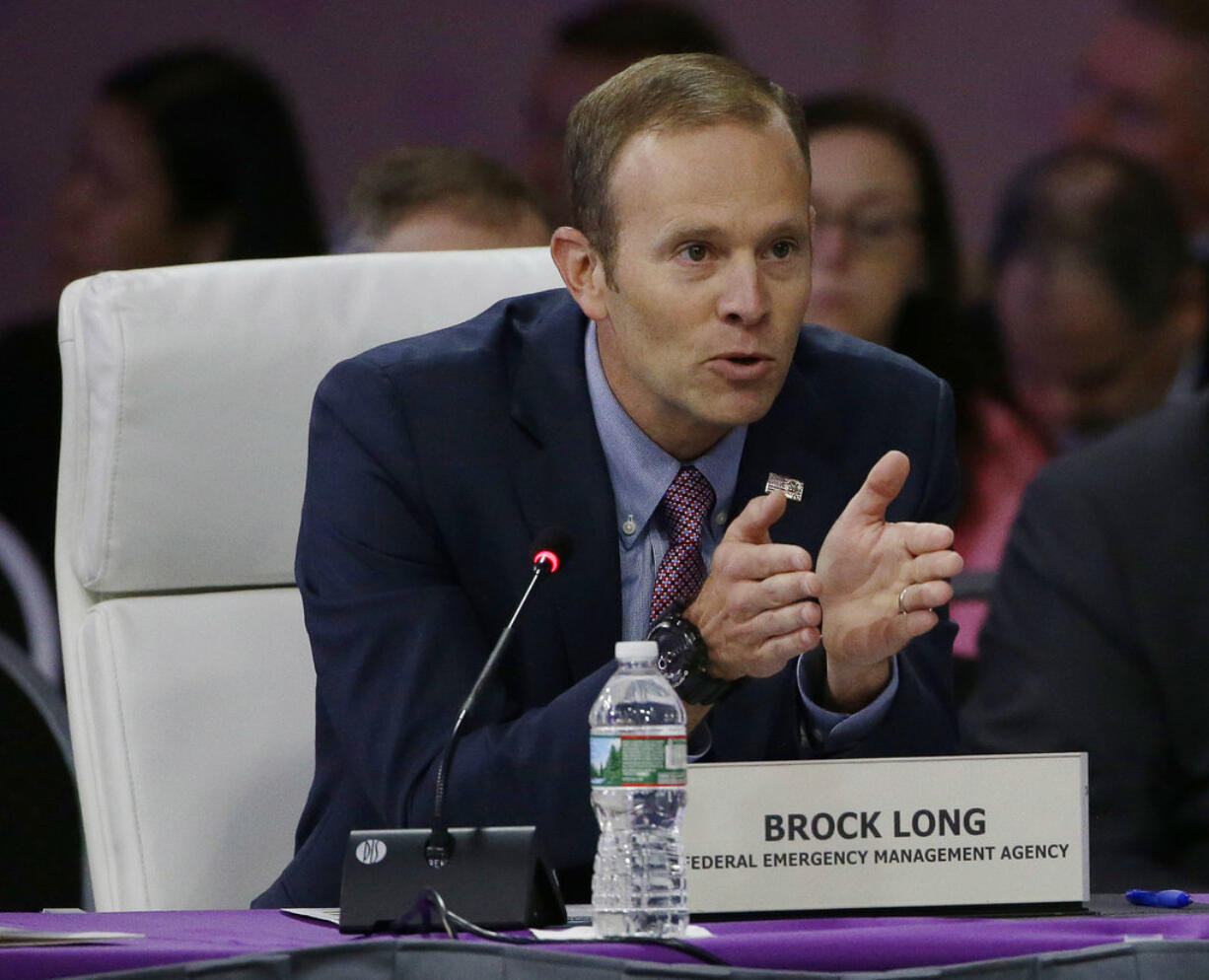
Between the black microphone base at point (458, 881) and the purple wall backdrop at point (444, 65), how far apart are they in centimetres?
238

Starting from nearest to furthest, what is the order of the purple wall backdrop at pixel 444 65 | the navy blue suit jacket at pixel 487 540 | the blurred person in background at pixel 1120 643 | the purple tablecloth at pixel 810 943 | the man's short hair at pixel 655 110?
1. the purple tablecloth at pixel 810 943
2. the navy blue suit jacket at pixel 487 540
3. the man's short hair at pixel 655 110
4. the blurred person in background at pixel 1120 643
5. the purple wall backdrop at pixel 444 65

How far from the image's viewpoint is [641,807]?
1.49m

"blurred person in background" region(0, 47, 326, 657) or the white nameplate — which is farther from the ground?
"blurred person in background" region(0, 47, 326, 657)

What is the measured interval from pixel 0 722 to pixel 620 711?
5.69 ft

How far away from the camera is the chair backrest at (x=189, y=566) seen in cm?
215

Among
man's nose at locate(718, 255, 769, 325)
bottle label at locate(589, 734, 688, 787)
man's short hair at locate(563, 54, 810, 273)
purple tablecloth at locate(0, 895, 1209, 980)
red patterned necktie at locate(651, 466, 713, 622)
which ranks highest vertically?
man's short hair at locate(563, 54, 810, 273)

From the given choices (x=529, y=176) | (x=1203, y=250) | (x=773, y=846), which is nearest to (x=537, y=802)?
(x=773, y=846)

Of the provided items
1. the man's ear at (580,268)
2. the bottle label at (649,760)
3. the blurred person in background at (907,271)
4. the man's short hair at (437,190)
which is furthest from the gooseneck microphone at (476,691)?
the blurred person in background at (907,271)

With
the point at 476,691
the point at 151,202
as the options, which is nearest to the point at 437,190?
the point at 151,202

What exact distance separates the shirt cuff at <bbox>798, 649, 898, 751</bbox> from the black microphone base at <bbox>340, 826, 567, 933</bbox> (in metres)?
0.48

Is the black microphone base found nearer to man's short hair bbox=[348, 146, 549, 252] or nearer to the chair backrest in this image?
the chair backrest

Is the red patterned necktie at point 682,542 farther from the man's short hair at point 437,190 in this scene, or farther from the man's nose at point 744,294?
the man's short hair at point 437,190

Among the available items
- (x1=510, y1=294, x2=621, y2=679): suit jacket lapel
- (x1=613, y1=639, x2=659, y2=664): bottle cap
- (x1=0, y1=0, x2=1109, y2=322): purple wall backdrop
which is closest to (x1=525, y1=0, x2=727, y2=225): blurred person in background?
(x1=0, y1=0, x2=1109, y2=322): purple wall backdrop

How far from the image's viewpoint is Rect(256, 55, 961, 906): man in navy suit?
180cm
